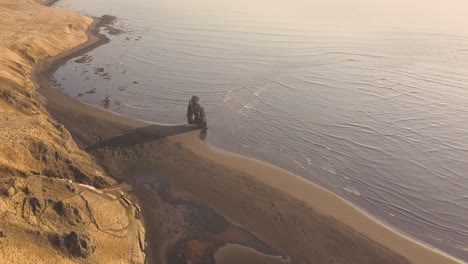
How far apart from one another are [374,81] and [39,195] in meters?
41.2

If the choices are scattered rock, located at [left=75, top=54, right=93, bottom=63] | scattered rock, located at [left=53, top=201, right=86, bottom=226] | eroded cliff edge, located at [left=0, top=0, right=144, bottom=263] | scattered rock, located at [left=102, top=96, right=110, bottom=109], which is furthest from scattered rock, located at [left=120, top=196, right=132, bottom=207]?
scattered rock, located at [left=75, top=54, right=93, bottom=63]

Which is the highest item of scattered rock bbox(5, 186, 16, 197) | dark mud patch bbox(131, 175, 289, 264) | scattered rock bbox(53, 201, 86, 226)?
scattered rock bbox(5, 186, 16, 197)

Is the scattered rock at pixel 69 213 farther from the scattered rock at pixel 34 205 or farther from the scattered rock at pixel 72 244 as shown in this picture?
the scattered rock at pixel 72 244

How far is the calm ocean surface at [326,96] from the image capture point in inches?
1145

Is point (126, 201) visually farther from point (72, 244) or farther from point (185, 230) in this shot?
point (72, 244)

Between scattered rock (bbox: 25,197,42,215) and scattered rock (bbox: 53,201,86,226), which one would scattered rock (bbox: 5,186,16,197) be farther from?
scattered rock (bbox: 53,201,86,226)

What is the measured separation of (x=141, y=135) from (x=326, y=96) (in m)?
22.4

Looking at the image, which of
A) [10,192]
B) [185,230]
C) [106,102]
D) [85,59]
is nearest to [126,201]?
[185,230]

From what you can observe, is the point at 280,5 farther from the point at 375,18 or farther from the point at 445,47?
the point at 445,47

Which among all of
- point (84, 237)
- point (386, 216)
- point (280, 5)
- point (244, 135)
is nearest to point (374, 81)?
point (244, 135)

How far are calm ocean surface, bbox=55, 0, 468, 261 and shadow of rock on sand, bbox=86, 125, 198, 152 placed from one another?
2.03 m

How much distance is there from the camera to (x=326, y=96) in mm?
43719

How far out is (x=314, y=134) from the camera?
118 ft

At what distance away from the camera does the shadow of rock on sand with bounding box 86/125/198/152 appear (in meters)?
31.8
